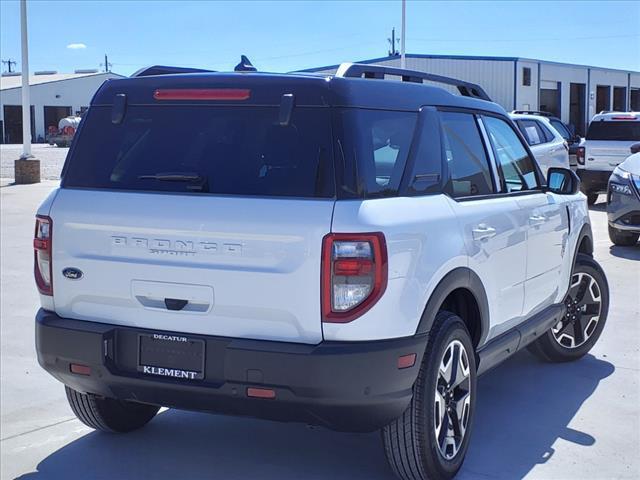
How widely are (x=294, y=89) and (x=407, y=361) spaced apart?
1.30 meters

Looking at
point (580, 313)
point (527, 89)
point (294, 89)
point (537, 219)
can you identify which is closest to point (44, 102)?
point (527, 89)

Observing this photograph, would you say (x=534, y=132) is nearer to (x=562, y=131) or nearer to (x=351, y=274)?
(x=562, y=131)

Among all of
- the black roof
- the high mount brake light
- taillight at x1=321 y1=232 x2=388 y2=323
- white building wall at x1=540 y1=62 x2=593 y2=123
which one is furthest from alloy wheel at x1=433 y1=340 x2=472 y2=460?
white building wall at x1=540 y1=62 x2=593 y2=123

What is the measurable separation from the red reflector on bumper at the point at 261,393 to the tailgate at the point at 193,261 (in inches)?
8.8

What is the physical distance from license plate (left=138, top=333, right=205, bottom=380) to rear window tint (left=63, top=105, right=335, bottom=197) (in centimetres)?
68

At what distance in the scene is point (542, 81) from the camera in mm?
42062

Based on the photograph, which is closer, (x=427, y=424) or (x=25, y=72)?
(x=427, y=424)

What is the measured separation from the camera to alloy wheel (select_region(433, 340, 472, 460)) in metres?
3.94

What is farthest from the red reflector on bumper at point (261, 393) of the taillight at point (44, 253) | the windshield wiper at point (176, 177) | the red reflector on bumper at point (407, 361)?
the taillight at point (44, 253)

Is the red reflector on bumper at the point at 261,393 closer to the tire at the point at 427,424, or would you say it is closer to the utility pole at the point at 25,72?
the tire at the point at 427,424

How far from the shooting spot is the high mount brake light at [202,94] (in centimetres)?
378

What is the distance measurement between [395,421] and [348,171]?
1.16 m

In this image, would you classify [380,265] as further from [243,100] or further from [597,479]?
[597,479]

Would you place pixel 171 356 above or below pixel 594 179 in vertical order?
above
